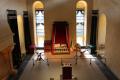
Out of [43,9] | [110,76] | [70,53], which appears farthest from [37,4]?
[110,76]

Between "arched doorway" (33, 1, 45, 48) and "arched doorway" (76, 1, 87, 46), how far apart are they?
325 centimetres

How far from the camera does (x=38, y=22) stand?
18328mm

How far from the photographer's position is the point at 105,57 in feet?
45.4

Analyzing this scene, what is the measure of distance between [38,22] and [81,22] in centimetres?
399

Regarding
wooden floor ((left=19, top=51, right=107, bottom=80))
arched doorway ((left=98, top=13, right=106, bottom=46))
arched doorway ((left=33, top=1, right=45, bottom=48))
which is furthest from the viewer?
arched doorway ((left=33, top=1, right=45, bottom=48))

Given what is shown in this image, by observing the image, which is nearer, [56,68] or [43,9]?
[56,68]

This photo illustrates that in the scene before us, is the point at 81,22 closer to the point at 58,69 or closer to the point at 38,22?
the point at 38,22

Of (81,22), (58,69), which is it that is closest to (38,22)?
(81,22)

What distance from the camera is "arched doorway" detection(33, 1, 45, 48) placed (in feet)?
58.8

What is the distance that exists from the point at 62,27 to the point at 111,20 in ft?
18.7

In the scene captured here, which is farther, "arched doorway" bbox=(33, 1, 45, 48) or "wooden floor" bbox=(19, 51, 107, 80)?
"arched doorway" bbox=(33, 1, 45, 48)

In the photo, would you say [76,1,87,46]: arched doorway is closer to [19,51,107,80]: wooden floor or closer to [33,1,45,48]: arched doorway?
[19,51,107,80]: wooden floor

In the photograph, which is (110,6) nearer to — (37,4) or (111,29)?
(111,29)

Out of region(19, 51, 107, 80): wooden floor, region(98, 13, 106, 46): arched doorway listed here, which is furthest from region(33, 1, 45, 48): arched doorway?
region(98, 13, 106, 46): arched doorway
